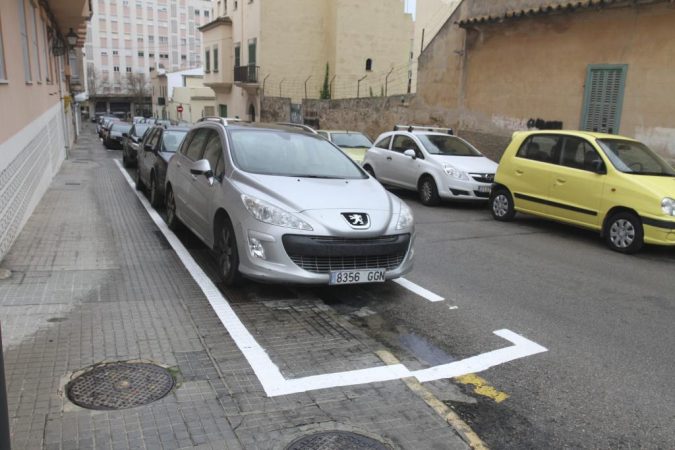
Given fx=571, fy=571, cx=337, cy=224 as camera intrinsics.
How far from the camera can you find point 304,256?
5312mm

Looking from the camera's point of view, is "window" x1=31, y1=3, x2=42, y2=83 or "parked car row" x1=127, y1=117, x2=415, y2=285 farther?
"window" x1=31, y1=3, x2=42, y2=83

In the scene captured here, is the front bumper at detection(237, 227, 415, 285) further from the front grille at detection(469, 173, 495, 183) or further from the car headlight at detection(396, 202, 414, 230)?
the front grille at detection(469, 173, 495, 183)

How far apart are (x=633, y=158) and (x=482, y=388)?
681 centimetres

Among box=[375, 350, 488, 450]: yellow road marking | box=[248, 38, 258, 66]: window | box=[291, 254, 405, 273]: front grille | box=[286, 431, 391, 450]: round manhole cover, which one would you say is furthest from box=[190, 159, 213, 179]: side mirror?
box=[248, 38, 258, 66]: window

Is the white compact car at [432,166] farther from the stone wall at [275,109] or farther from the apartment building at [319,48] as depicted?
the apartment building at [319,48]

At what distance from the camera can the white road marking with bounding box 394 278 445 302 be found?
5992 millimetres

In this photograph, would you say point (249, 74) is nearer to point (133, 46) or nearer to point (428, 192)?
point (428, 192)

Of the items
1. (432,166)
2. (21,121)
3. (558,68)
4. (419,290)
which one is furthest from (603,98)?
(21,121)

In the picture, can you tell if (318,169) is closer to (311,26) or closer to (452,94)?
(452,94)

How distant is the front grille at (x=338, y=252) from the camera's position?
526 centimetres

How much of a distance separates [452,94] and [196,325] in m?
14.9

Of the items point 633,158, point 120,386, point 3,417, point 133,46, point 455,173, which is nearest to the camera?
point 3,417

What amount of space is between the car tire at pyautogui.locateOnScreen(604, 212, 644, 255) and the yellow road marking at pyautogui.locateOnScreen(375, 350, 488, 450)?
572 centimetres

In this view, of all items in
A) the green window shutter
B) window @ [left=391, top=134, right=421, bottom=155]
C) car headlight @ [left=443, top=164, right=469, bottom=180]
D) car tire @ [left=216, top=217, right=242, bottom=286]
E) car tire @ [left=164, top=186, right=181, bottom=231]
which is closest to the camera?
car tire @ [left=216, top=217, right=242, bottom=286]
